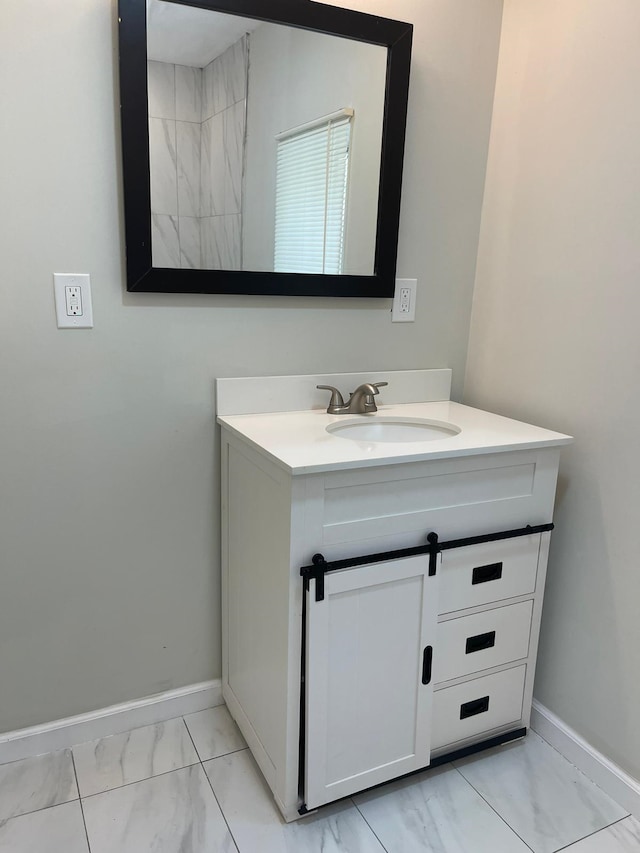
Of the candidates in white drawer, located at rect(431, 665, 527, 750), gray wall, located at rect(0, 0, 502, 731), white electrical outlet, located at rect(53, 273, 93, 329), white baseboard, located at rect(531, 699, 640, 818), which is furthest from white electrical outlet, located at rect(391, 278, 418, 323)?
white baseboard, located at rect(531, 699, 640, 818)

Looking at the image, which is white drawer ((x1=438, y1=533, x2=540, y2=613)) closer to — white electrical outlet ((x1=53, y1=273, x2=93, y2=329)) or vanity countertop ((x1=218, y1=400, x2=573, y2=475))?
vanity countertop ((x1=218, y1=400, x2=573, y2=475))

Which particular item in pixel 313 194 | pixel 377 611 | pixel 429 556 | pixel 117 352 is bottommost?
pixel 377 611

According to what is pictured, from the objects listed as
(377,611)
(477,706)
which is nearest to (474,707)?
(477,706)

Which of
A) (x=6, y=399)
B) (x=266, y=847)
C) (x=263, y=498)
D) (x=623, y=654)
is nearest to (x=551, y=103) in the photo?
(x=263, y=498)

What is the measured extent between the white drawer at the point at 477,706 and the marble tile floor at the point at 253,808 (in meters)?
0.10

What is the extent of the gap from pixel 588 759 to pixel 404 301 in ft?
4.28

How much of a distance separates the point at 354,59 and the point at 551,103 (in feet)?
1.69

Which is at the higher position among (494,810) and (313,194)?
(313,194)

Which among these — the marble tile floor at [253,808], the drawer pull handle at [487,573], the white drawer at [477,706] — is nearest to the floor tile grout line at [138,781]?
the marble tile floor at [253,808]

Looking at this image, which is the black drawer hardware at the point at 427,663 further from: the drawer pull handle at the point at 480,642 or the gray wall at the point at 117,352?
the gray wall at the point at 117,352

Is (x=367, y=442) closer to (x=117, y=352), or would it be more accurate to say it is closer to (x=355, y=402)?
(x=355, y=402)

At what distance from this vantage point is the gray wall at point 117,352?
1.33 m

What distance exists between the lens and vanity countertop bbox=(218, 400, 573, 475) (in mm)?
1261

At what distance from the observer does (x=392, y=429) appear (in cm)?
171
